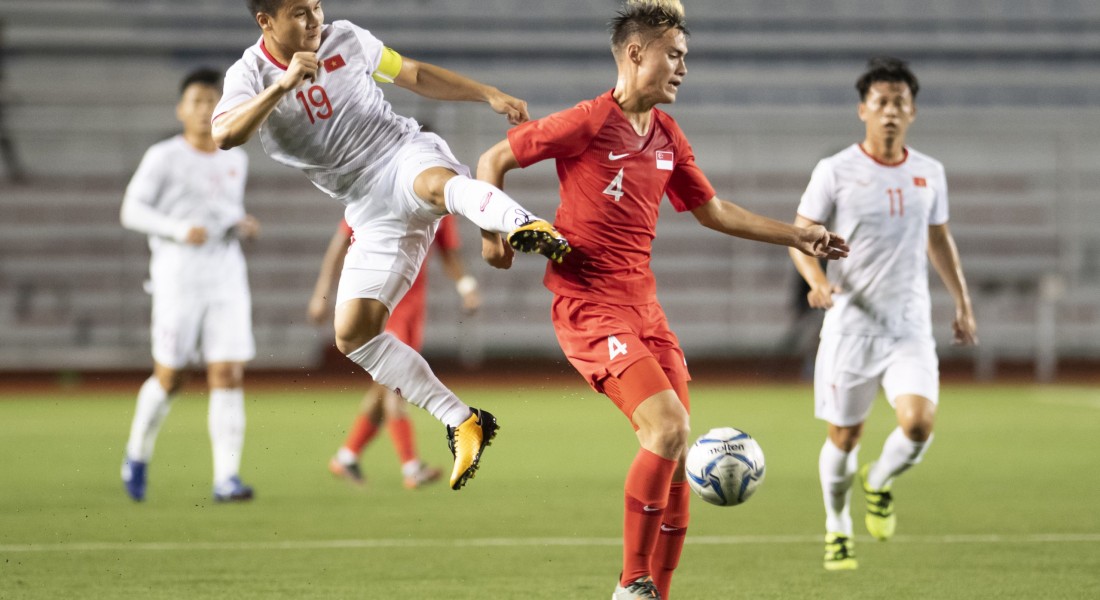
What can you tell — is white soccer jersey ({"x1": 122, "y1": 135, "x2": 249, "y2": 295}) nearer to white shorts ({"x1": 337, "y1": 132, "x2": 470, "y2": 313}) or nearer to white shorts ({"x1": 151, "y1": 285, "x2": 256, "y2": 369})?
white shorts ({"x1": 151, "y1": 285, "x2": 256, "y2": 369})

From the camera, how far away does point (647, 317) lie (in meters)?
5.12

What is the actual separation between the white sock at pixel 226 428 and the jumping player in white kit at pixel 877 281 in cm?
374

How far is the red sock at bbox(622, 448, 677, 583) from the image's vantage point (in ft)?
15.7

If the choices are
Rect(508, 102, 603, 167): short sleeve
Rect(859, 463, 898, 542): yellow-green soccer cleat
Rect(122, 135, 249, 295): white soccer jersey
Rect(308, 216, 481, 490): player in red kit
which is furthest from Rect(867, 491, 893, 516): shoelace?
Rect(122, 135, 249, 295): white soccer jersey

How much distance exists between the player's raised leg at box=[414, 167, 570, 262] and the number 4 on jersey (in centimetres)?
32

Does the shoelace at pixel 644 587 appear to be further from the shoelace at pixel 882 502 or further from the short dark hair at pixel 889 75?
the short dark hair at pixel 889 75

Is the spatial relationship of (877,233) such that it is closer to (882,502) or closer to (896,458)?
(896,458)

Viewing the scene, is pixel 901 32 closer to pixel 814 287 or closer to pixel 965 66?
pixel 965 66

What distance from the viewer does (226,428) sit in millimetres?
8438

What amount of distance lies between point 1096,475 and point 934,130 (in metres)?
12.2

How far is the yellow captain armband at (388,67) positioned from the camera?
564 cm

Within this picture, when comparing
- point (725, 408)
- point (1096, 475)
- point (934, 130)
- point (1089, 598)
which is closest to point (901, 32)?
point (934, 130)

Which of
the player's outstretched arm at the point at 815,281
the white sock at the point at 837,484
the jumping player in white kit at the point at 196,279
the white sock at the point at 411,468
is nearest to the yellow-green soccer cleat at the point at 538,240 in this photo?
the player's outstretched arm at the point at 815,281

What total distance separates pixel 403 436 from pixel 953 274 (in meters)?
3.88
